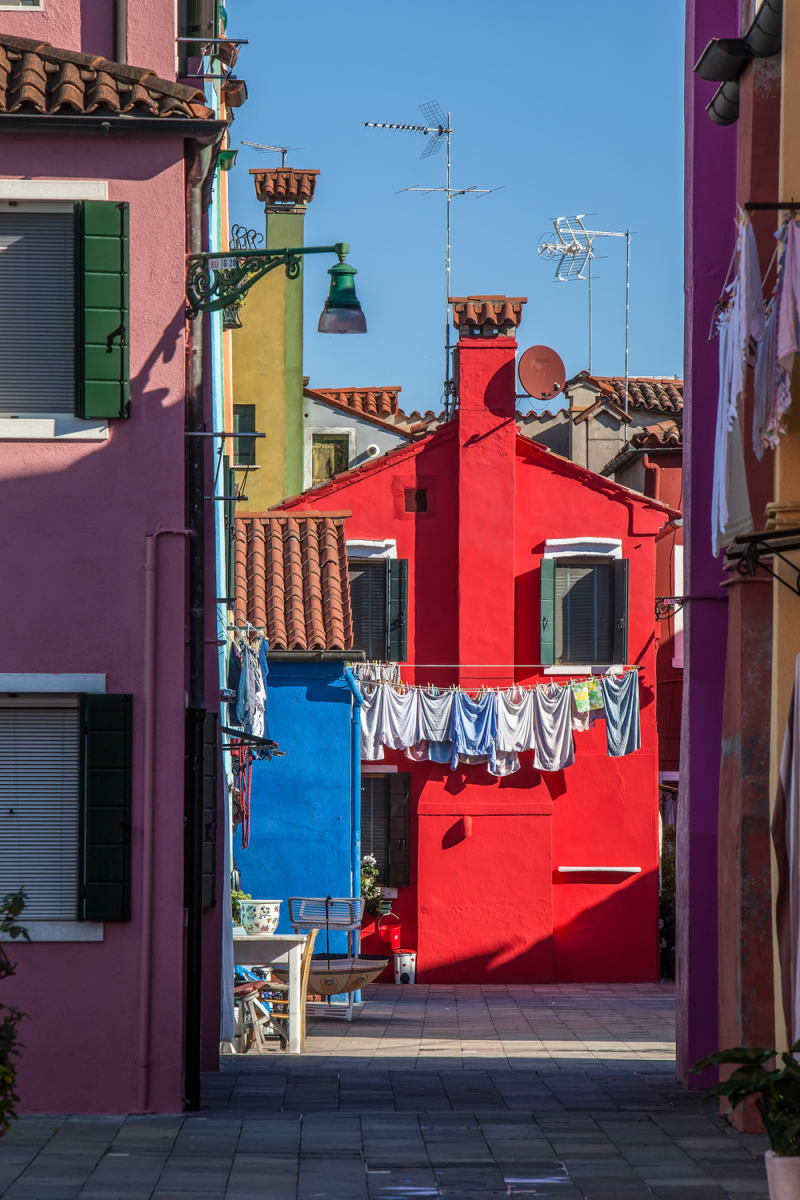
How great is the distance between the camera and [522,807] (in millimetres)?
25938

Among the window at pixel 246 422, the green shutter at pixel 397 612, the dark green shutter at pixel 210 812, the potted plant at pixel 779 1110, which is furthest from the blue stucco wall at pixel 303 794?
the potted plant at pixel 779 1110

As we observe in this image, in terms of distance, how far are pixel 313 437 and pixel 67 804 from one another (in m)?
21.4

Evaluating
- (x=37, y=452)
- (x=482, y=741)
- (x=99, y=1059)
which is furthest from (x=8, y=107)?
(x=482, y=741)

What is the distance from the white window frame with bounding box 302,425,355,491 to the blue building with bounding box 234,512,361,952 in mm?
7724

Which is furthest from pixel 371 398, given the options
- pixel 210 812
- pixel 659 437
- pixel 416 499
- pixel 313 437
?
pixel 210 812

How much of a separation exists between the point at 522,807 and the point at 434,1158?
16768mm

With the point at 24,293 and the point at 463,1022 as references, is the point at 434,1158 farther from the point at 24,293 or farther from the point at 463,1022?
the point at 463,1022

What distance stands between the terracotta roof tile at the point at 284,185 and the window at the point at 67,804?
2284 centimetres

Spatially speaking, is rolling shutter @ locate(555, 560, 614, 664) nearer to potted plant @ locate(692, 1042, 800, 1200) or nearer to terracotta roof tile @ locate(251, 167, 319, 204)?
terracotta roof tile @ locate(251, 167, 319, 204)

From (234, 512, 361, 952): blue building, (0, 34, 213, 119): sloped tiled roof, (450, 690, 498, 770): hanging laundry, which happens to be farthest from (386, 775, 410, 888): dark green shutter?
(0, 34, 213, 119): sloped tiled roof

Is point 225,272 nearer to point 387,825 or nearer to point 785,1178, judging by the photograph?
point 785,1178

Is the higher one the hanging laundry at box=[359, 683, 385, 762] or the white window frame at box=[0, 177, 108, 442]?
the white window frame at box=[0, 177, 108, 442]

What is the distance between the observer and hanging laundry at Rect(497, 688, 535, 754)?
25.3 metres

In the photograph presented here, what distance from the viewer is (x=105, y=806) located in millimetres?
10883
